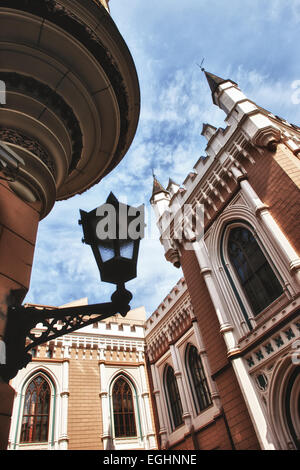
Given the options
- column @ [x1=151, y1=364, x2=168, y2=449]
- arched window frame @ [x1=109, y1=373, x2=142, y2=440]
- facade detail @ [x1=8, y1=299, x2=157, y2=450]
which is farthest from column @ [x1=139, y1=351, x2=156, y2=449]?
column @ [x1=151, y1=364, x2=168, y2=449]

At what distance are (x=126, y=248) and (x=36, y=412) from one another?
45.7 feet

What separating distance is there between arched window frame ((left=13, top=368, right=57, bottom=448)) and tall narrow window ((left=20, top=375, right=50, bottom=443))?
12cm

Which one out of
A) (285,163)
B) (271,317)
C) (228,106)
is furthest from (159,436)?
(228,106)

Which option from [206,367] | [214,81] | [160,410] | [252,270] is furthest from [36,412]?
[214,81]

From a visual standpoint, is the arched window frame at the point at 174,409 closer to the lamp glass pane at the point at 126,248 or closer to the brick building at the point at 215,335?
the brick building at the point at 215,335

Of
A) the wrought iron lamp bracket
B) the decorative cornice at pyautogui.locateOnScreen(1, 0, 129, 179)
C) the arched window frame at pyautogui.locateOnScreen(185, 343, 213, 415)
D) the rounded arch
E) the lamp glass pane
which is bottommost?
the wrought iron lamp bracket

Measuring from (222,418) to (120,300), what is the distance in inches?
415

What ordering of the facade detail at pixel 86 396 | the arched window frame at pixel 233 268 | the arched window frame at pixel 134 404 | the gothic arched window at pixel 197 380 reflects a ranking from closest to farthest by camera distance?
the arched window frame at pixel 233 268
the gothic arched window at pixel 197 380
the facade detail at pixel 86 396
the arched window frame at pixel 134 404

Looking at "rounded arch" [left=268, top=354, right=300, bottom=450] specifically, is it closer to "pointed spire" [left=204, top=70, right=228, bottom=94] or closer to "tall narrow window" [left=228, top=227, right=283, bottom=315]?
"tall narrow window" [left=228, top=227, right=283, bottom=315]

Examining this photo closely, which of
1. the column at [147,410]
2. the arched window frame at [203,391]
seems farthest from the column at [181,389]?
the column at [147,410]

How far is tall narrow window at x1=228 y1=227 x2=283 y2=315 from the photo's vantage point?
28.5 ft

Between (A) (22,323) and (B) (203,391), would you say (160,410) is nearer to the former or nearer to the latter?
(B) (203,391)

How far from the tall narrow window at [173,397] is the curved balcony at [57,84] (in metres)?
14.0

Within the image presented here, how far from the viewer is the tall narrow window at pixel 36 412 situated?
41.0ft
